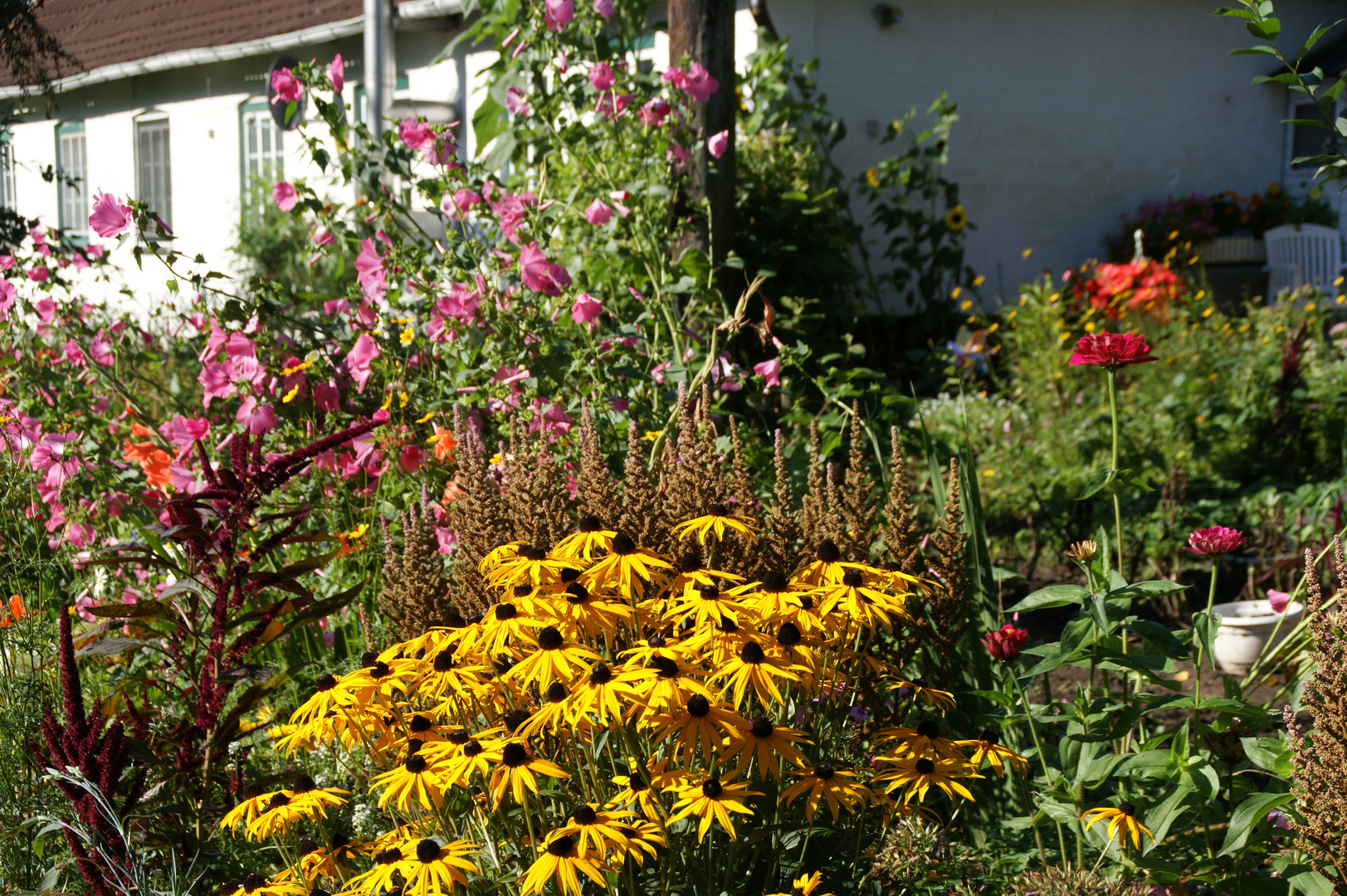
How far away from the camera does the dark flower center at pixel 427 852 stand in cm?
134

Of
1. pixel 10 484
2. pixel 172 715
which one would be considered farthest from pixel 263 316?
pixel 172 715

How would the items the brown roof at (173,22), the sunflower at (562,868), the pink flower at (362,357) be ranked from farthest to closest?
the brown roof at (173,22), the pink flower at (362,357), the sunflower at (562,868)

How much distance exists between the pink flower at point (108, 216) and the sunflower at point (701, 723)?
2.25 meters

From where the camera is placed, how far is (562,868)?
1.25 meters

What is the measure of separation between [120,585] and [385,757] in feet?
6.33

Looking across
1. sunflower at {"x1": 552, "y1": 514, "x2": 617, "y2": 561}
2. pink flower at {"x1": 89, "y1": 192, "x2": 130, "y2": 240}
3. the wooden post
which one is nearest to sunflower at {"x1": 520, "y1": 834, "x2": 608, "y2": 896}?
sunflower at {"x1": 552, "y1": 514, "x2": 617, "y2": 561}

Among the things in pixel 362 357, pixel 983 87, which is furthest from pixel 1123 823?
pixel 983 87

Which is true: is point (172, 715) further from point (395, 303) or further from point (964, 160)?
point (964, 160)

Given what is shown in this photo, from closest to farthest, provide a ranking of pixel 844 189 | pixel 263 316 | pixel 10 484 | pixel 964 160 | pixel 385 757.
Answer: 1. pixel 385 757
2. pixel 10 484
3. pixel 263 316
4. pixel 844 189
5. pixel 964 160

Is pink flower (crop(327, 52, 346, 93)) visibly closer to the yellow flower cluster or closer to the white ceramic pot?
the yellow flower cluster

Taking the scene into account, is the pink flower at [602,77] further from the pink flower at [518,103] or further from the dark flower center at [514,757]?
the dark flower center at [514,757]

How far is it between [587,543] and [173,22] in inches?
512

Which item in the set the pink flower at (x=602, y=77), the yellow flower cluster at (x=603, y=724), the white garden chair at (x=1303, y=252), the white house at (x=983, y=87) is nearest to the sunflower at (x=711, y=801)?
the yellow flower cluster at (x=603, y=724)

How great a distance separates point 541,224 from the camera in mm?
3314
